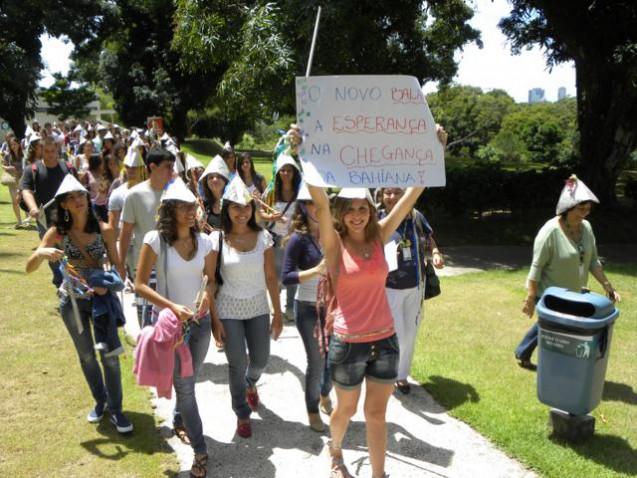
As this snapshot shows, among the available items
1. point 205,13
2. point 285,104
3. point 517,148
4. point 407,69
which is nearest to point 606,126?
point 407,69

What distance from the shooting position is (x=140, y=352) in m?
3.54

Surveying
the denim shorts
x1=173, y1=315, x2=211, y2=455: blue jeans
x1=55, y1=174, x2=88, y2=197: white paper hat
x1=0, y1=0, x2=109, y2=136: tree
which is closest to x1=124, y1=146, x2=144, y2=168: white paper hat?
x1=55, y1=174, x2=88, y2=197: white paper hat

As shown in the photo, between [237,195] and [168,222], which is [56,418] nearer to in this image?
[168,222]

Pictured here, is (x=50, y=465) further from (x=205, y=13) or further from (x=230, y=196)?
(x=205, y=13)

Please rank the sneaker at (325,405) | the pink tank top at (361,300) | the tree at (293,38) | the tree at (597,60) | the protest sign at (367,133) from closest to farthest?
the protest sign at (367,133)
the pink tank top at (361,300)
the sneaker at (325,405)
the tree at (293,38)
the tree at (597,60)

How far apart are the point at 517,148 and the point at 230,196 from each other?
52215 mm

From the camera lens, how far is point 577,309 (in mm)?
4375

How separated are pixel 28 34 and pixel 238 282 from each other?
31.3 m

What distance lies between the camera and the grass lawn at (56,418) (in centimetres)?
389

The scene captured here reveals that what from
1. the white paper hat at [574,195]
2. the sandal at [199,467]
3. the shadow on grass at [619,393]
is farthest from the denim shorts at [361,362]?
the shadow on grass at [619,393]

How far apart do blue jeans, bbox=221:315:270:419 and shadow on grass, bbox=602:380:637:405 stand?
9.96 feet

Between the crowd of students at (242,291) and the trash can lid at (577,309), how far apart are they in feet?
3.18

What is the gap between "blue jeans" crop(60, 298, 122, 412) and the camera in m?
4.11

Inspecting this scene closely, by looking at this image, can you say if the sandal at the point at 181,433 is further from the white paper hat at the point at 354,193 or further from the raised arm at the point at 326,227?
the white paper hat at the point at 354,193
